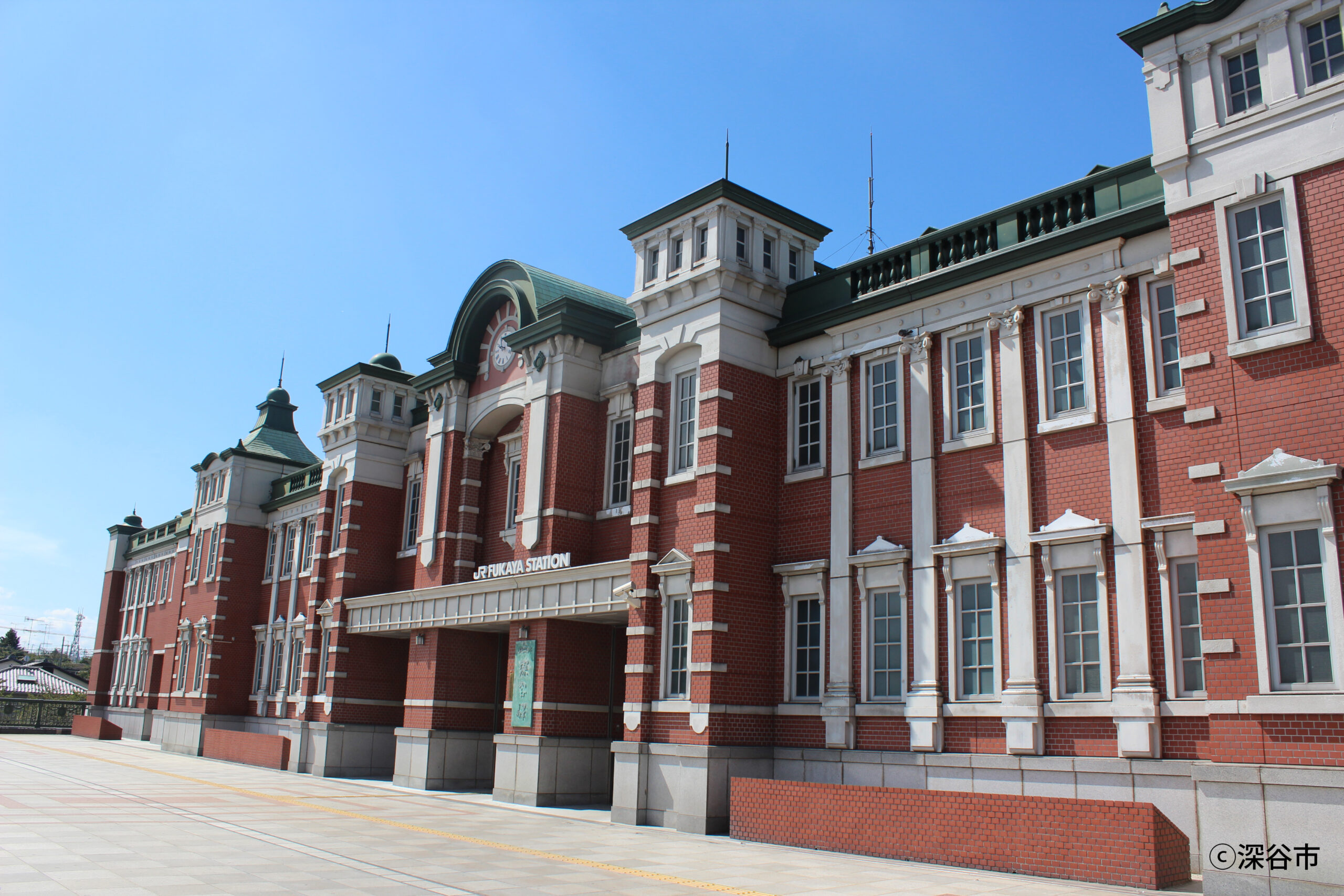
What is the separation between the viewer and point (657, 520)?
841 inches

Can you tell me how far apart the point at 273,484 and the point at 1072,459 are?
3645 cm

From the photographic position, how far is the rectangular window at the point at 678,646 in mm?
20109

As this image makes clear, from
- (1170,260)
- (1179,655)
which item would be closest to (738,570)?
(1179,655)

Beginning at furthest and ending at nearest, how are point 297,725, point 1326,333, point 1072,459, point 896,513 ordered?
1. point 297,725
2. point 896,513
3. point 1072,459
4. point 1326,333

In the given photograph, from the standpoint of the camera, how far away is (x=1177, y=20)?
1434 cm

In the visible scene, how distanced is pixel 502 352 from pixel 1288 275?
19.7m

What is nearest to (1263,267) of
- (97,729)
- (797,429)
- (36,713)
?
(797,429)

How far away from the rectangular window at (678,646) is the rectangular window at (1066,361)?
7.77 m

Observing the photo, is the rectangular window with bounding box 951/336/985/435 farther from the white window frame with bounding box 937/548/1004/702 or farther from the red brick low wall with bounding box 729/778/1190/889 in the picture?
the red brick low wall with bounding box 729/778/1190/889

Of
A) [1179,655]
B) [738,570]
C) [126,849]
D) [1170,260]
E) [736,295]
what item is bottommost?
[126,849]

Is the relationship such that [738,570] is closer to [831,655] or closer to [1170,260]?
[831,655]

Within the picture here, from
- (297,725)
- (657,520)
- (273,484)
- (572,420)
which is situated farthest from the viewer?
(273,484)

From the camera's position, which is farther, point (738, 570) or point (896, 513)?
point (738, 570)

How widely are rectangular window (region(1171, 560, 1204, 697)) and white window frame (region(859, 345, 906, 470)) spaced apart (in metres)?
5.27
